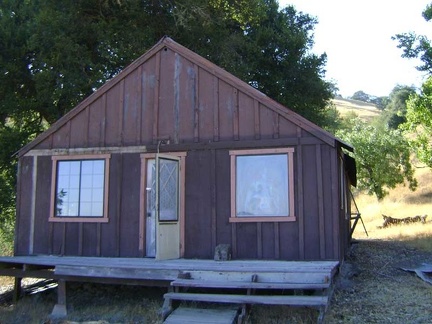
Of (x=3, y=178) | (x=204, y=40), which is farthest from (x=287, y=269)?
(x=3, y=178)

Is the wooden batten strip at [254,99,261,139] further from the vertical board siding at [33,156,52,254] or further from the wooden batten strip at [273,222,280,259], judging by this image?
the vertical board siding at [33,156,52,254]

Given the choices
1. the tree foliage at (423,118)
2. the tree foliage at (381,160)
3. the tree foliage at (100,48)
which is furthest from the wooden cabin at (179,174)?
the tree foliage at (381,160)

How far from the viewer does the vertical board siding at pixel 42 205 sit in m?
10.8

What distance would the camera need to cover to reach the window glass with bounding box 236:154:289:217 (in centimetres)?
927

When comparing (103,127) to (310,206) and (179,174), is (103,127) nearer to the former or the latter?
(179,174)

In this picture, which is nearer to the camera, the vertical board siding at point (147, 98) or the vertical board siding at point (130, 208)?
the vertical board siding at point (130, 208)

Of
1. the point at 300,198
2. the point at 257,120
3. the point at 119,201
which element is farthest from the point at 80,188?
the point at 300,198

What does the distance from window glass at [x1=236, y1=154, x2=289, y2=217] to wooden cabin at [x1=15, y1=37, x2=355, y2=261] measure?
0.02m

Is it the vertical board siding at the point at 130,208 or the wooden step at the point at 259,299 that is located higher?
the vertical board siding at the point at 130,208

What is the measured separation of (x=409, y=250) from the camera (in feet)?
45.3

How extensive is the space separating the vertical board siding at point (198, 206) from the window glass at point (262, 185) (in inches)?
25.9

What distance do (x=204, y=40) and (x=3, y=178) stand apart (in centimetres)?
834

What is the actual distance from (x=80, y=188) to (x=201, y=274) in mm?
4219

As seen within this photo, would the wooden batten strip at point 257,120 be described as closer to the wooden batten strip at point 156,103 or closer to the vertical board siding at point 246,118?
the vertical board siding at point 246,118
